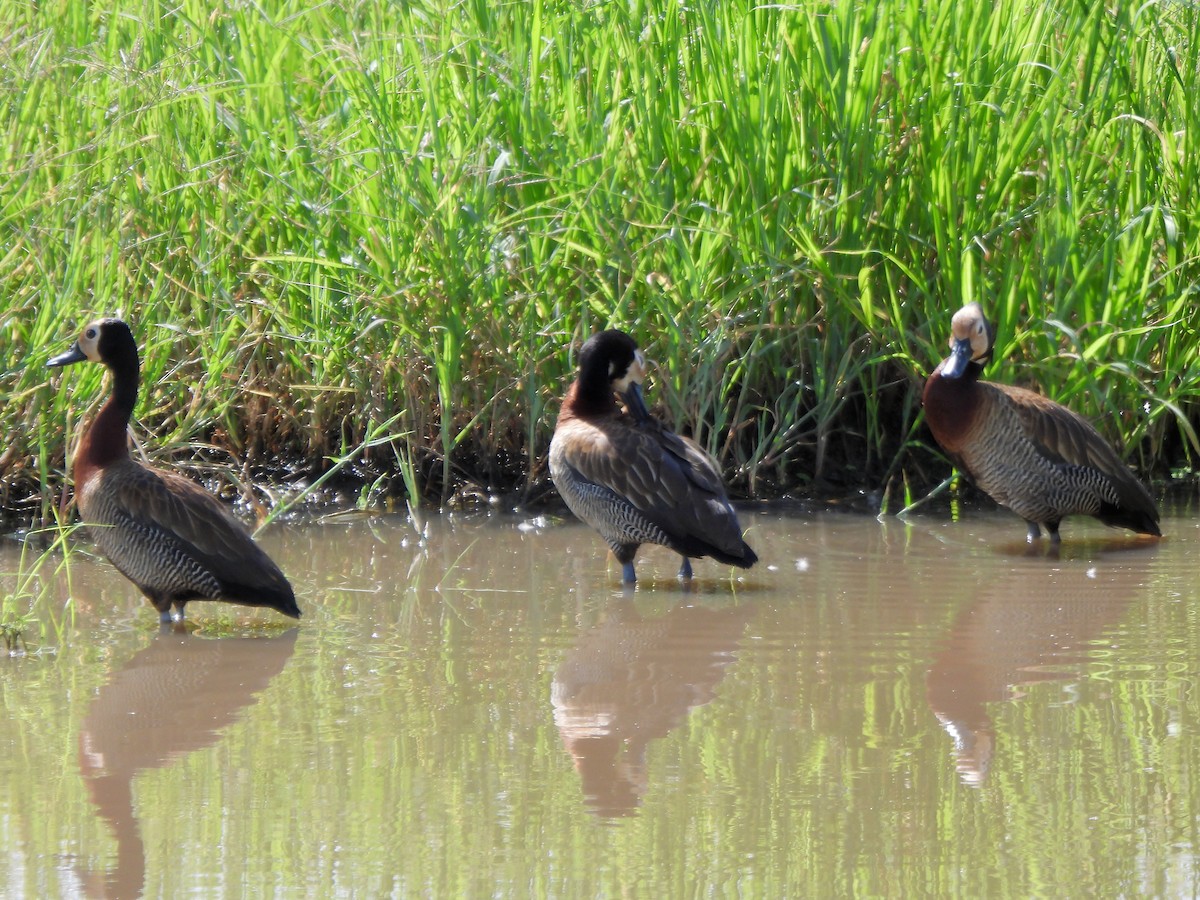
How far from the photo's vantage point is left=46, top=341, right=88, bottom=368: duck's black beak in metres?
6.17

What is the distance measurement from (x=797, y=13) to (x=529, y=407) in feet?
6.28

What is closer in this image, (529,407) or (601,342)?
(601,342)

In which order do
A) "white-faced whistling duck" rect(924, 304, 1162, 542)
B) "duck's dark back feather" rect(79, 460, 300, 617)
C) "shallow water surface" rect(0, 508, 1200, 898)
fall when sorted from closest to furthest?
1. "shallow water surface" rect(0, 508, 1200, 898)
2. "duck's dark back feather" rect(79, 460, 300, 617)
3. "white-faced whistling duck" rect(924, 304, 1162, 542)

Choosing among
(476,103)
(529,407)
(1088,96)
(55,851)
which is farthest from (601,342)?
(55,851)

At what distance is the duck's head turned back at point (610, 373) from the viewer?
22.1ft

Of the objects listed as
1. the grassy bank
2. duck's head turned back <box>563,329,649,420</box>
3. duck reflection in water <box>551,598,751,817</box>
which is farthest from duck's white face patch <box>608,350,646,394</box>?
duck reflection in water <box>551,598,751,817</box>

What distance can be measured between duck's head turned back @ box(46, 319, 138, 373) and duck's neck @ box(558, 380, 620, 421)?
64.7 inches

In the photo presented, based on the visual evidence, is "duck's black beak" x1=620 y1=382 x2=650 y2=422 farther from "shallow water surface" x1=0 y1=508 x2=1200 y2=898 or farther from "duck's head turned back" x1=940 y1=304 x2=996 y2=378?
"duck's head turned back" x1=940 y1=304 x2=996 y2=378

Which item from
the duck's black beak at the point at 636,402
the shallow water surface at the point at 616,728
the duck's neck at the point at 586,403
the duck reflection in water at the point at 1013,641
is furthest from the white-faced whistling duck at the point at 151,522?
the duck reflection in water at the point at 1013,641

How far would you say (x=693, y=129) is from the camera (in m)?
7.30

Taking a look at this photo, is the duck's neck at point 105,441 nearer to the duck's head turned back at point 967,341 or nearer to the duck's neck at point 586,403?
the duck's neck at point 586,403

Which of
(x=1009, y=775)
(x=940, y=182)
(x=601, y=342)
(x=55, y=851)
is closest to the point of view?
(x=55, y=851)

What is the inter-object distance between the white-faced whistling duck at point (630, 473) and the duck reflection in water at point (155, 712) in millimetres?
1354

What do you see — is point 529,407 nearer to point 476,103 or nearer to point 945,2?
point 476,103
